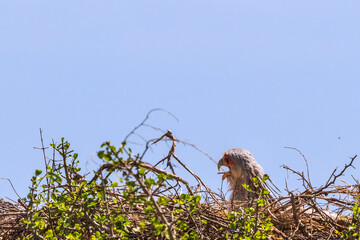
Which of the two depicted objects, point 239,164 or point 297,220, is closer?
point 297,220

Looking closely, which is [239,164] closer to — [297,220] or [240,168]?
[240,168]

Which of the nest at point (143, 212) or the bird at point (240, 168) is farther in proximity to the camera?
the bird at point (240, 168)

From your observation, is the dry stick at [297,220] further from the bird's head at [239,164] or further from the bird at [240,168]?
the bird's head at [239,164]

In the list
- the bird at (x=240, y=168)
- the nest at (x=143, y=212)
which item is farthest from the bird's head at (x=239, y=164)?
the nest at (x=143, y=212)

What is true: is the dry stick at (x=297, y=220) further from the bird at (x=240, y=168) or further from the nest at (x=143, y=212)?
the bird at (x=240, y=168)

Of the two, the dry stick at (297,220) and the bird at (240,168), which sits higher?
the bird at (240,168)

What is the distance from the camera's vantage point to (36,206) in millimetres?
4074

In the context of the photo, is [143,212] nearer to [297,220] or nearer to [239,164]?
[297,220]

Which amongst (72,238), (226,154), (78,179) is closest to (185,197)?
(72,238)

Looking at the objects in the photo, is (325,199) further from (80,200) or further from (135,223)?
(80,200)

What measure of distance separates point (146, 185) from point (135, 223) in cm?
99

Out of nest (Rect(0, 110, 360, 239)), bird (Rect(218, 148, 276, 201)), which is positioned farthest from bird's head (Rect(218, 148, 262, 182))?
nest (Rect(0, 110, 360, 239))

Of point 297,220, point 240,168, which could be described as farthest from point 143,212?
point 240,168

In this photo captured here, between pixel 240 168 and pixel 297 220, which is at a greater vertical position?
pixel 240 168
